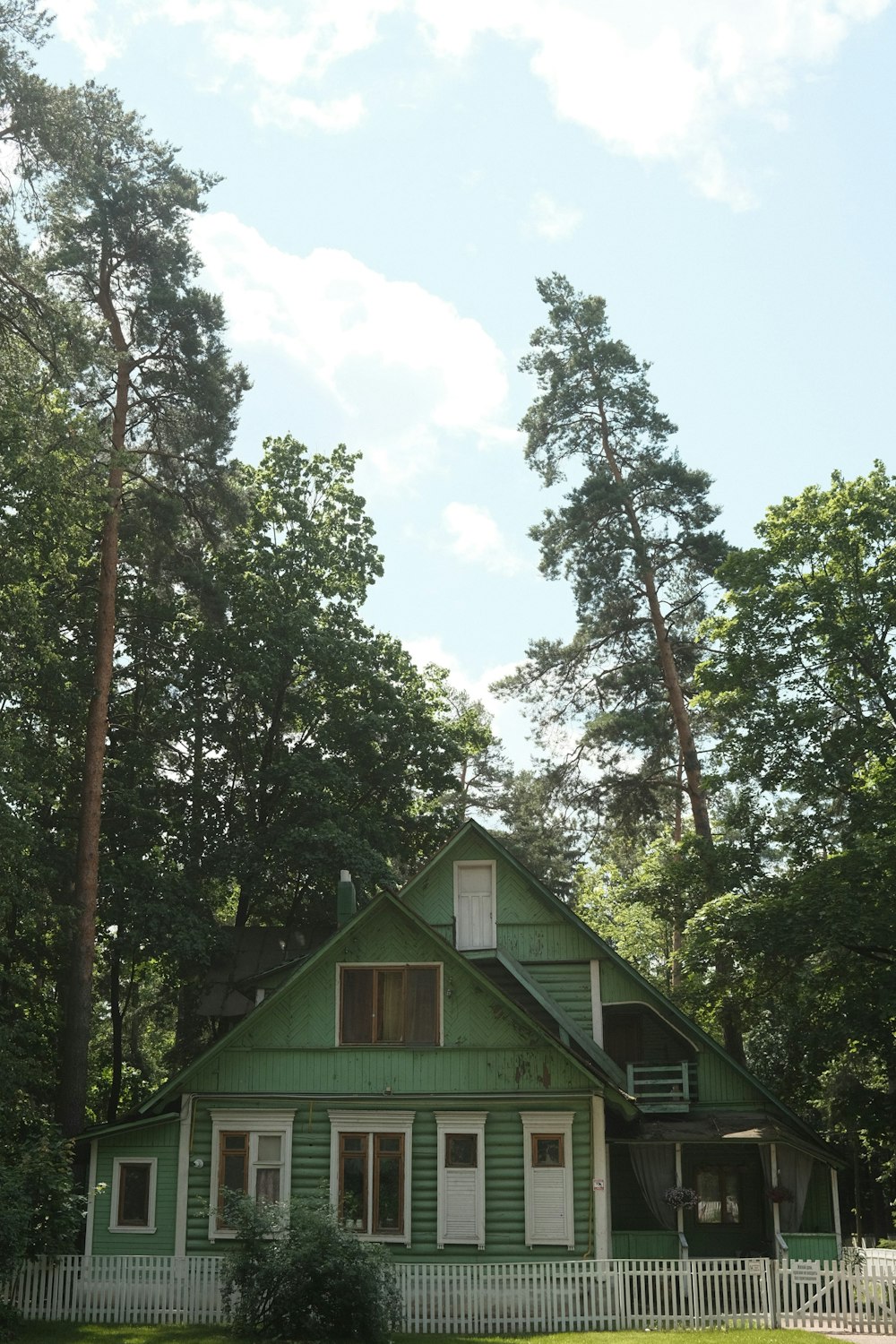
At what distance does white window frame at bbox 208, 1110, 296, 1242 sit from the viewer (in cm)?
2136

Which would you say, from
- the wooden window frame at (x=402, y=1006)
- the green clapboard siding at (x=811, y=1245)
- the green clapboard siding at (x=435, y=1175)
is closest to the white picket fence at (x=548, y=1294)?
the green clapboard siding at (x=435, y=1175)

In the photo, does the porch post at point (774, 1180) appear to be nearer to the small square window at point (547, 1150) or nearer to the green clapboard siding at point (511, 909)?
the small square window at point (547, 1150)

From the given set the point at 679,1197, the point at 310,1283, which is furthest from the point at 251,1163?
the point at 679,1197

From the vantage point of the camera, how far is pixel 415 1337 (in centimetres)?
1756

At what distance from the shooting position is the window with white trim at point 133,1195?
2145cm

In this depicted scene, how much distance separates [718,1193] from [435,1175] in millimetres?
7130

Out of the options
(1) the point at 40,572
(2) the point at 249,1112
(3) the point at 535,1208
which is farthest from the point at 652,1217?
(1) the point at 40,572

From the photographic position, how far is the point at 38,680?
29234 mm

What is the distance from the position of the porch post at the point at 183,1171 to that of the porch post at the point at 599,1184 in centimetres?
675

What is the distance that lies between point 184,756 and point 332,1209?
18.9m

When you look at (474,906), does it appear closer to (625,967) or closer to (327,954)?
(625,967)

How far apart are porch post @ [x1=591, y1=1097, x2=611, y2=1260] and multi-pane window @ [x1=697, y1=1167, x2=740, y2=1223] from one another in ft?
15.8

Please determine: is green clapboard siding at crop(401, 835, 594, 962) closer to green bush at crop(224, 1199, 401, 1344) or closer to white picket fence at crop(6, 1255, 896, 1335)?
white picket fence at crop(6, 1255, 896, 1335)

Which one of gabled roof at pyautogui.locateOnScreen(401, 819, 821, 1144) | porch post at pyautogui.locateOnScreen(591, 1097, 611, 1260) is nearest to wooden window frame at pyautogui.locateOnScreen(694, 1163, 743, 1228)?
gabled roof at pyautogui.locateOnScreen(401, 819, 821, 1144)
